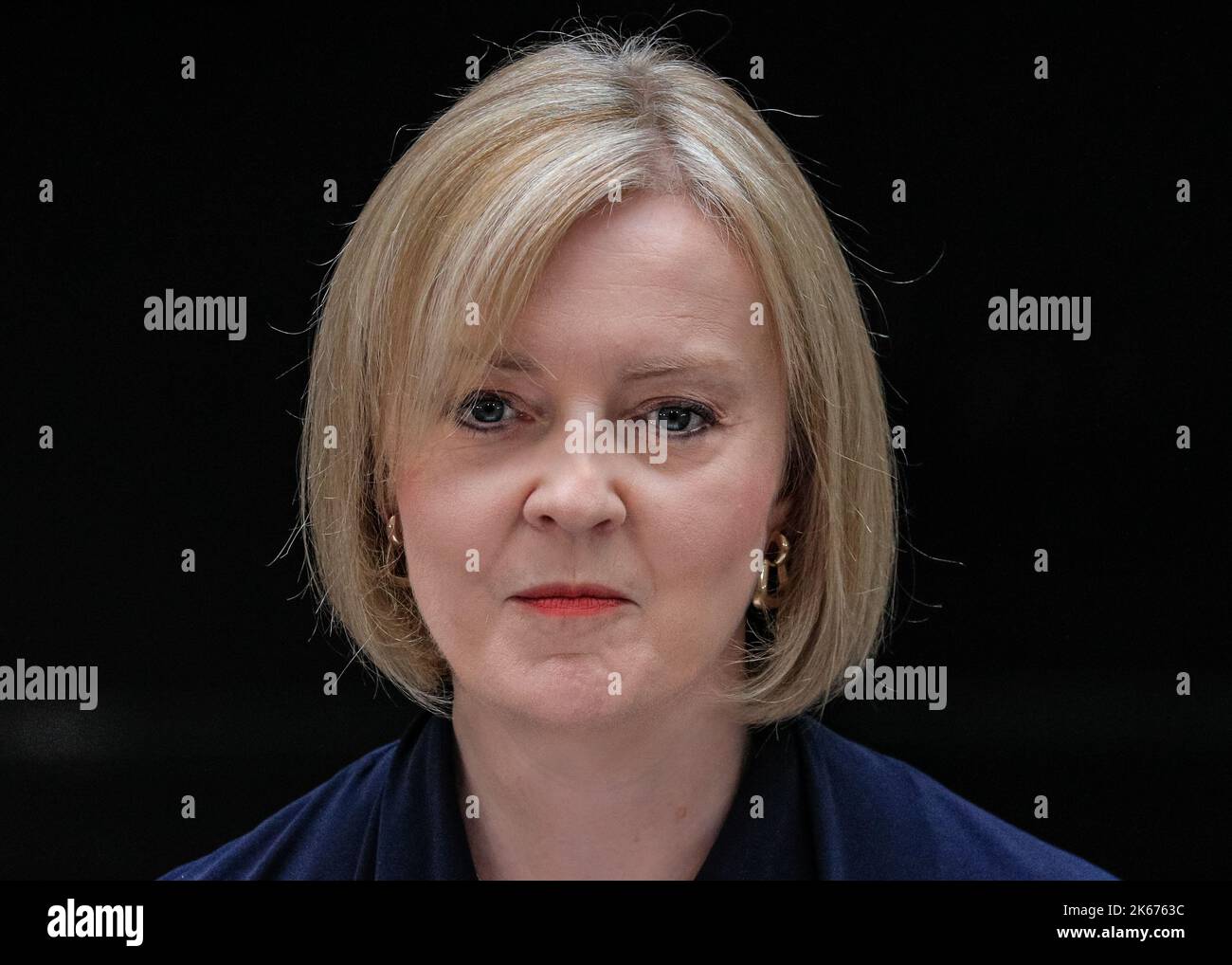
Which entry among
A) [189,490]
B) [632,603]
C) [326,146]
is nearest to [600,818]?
[632,603]

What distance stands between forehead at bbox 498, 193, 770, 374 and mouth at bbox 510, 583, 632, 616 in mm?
341

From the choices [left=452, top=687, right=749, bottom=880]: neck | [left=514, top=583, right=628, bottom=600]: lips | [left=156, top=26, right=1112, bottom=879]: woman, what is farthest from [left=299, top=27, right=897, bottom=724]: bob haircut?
[left=514, top=583, right=628, bottom=600]: lips

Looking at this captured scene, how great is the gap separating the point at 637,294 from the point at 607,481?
0.28 meters

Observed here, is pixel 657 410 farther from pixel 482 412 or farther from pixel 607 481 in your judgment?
pixel 482 412

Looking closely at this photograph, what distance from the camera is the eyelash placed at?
6.84 feet

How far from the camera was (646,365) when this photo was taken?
204 centimetres

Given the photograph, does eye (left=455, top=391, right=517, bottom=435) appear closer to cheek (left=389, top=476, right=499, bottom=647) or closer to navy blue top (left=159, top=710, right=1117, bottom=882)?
cheek (left=389, top=476, right=499, bottom=647)

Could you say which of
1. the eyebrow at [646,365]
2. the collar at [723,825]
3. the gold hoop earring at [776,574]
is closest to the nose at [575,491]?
the eyebrow at [646,365]

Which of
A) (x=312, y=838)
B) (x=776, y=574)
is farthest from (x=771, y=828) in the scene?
(x=312, y=838)

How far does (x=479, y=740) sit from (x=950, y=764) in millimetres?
905

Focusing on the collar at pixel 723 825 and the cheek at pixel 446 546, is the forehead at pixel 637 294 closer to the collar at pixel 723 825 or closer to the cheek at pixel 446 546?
the cheek at pixel 446 546

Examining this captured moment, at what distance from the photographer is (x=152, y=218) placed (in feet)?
8.23

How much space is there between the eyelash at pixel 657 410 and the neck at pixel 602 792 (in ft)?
1.54

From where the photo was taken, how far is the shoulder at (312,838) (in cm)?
241
